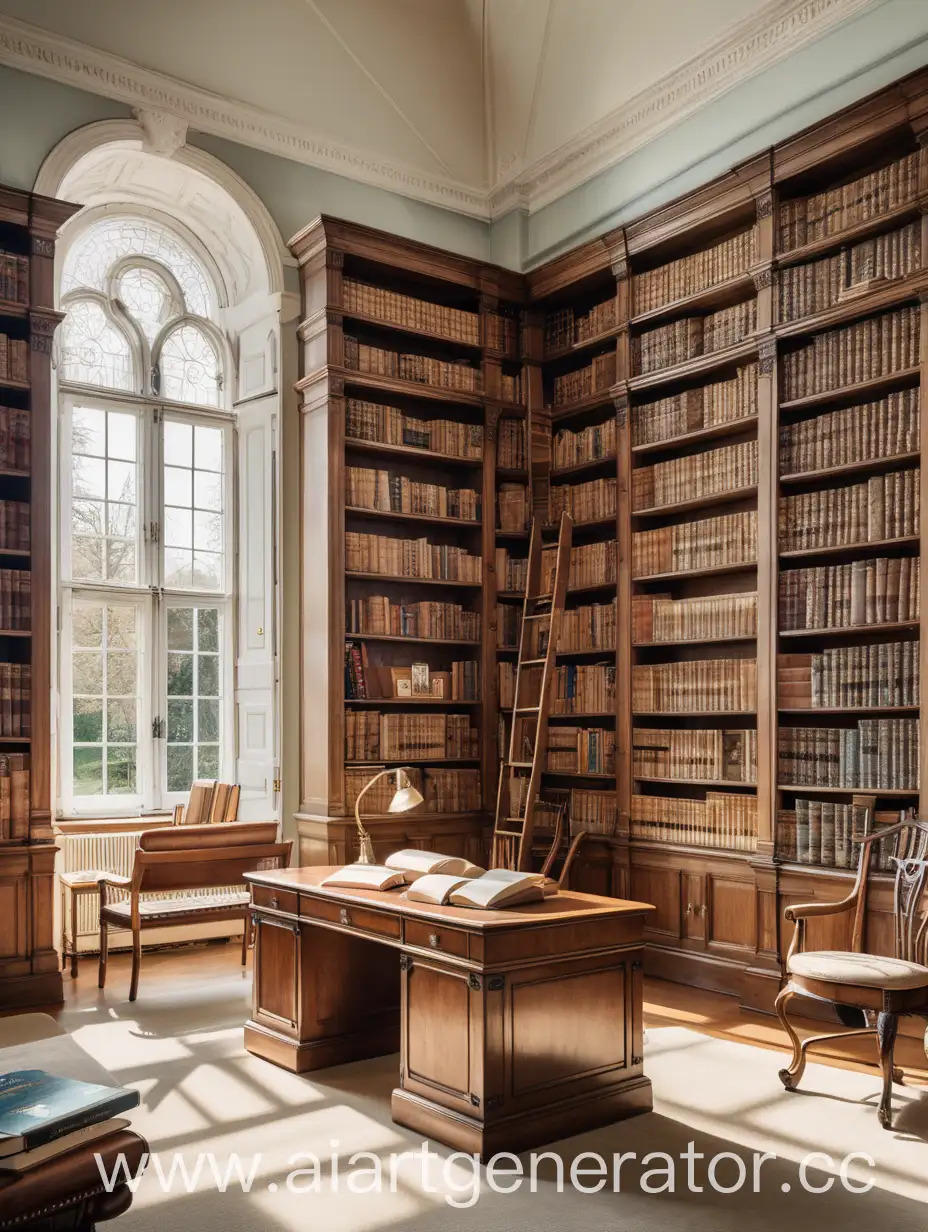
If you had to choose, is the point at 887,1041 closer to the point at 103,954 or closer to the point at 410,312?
the point at 103,954

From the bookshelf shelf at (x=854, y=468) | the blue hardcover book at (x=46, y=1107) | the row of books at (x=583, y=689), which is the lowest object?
the blue hardcover book at (x=46, y=1107)

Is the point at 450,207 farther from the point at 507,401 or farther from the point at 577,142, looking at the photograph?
the point at 507,401

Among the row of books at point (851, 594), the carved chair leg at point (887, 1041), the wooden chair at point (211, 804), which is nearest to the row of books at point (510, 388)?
the row of books at point (851, 594)

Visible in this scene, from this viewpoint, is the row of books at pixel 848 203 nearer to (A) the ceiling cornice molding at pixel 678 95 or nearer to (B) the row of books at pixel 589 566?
(A) the ceiling cornice molding at pixel 678 95

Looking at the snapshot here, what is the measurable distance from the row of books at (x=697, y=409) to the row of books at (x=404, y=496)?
3.92ft

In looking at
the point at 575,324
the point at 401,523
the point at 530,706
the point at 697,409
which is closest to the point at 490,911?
the point at 530,706

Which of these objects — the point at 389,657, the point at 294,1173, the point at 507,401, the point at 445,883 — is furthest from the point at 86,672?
the point at 294,1173

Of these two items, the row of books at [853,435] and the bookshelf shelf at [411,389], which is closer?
the row of books at [853,435]

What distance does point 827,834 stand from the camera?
17.3 feet

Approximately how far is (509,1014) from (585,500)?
397 cm

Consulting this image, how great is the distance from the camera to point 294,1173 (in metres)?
3.40

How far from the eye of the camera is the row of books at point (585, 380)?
680 cm

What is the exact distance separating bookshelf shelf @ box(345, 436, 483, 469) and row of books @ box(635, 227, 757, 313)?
4.73ft

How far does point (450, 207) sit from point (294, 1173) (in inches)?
247
